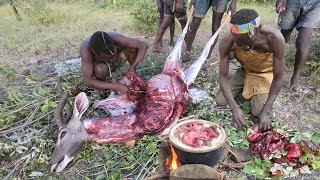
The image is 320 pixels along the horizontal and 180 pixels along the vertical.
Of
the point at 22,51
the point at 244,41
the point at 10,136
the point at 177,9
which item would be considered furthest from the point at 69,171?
the point at 22,51

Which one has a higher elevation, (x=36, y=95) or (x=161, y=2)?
(x=161, y=2)

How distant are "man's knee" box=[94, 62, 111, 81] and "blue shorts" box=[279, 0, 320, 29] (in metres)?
2.15

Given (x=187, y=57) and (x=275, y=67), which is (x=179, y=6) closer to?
(x=187, y=57)

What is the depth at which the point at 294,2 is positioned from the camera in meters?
3.65

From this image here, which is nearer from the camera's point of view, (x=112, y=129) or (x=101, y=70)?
(x=112, y=129)

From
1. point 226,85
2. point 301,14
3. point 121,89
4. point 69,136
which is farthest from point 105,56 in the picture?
point 301,14

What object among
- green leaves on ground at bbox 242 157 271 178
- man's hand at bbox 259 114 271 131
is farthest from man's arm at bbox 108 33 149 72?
green leaves on ground at bbox 242 157 271 178

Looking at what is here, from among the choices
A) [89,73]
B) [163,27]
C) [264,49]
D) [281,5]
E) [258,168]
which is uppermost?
[281,5]

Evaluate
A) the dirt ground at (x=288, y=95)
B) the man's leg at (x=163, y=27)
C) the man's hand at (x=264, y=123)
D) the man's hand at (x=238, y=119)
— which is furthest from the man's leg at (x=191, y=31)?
the man's hand at (x=264, y=123)

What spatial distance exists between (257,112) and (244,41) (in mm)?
823

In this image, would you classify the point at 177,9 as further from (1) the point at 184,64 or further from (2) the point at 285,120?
(2) the point at 285,120

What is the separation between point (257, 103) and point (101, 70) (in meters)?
1.63

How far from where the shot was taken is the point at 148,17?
5.82m

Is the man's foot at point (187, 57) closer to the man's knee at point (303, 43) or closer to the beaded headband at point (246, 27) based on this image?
the man's knee at point (303, 43)
